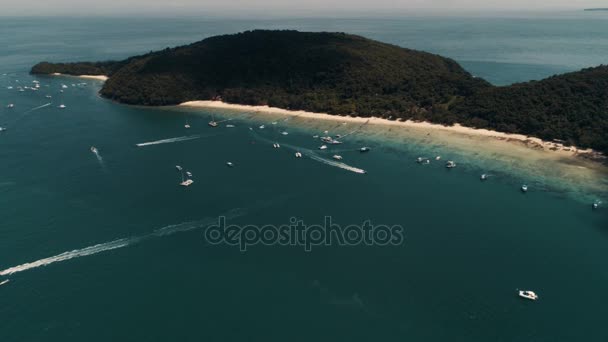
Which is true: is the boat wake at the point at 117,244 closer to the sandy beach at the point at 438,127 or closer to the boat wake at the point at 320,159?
the boat wake at the point at 320,159

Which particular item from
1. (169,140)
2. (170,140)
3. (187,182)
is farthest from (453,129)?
(169,140)

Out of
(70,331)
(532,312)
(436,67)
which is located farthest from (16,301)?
(436,67)

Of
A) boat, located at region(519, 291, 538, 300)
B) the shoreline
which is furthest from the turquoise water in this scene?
the shoreline

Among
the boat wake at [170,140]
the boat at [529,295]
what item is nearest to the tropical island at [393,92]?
the boat wake at [170,140]

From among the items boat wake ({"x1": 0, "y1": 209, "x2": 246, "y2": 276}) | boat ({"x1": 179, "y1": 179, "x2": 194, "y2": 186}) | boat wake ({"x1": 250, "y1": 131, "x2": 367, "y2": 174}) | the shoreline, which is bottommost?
boat wake ({"x1": 0, "y1": 209, "x2": 246, "y2": 276})

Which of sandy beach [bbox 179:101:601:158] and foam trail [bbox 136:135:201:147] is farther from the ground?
sandy beach [bbox 179:101:601:158]

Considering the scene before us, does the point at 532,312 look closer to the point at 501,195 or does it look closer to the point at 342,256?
the point at 342,256

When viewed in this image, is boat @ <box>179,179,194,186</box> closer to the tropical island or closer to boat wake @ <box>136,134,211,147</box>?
boat wake @ <box>136,134,211,147</box>
